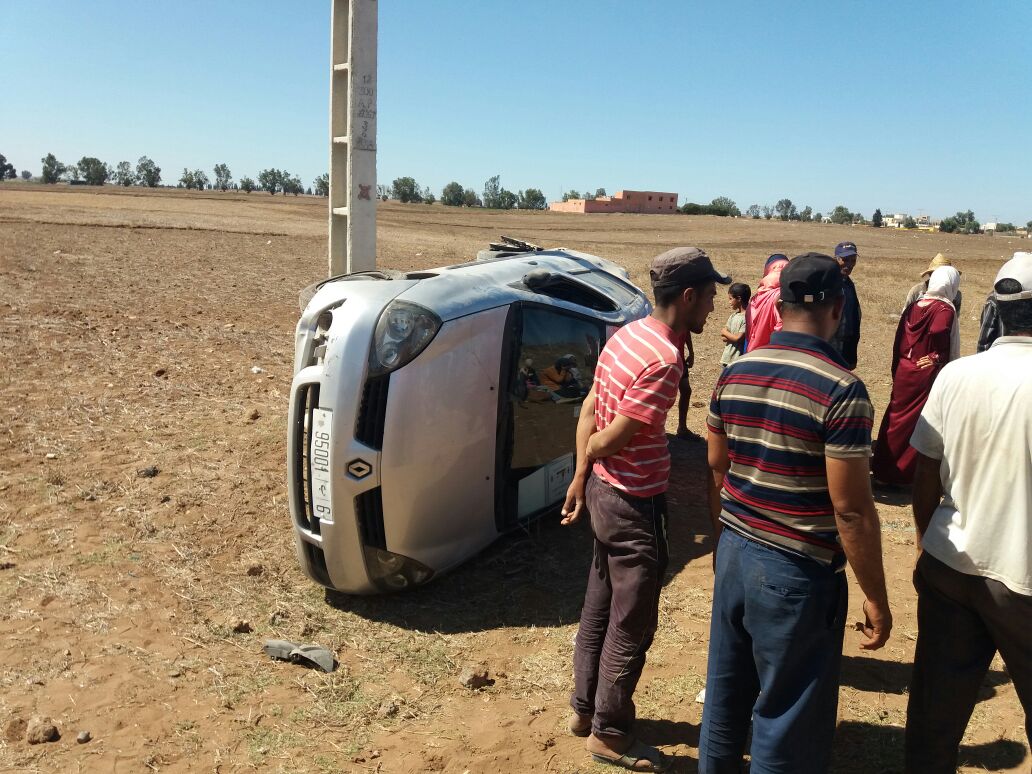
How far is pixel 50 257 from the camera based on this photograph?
18.3m

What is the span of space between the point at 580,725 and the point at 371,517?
5.04ft

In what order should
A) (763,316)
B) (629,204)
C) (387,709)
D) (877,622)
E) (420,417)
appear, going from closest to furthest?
(877,622), (387,709), (420,417), (763,316), (629,204)

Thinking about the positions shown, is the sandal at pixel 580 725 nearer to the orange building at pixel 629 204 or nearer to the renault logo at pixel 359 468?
the renault logo at pixel 359 468

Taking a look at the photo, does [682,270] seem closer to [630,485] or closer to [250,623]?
[630,485]

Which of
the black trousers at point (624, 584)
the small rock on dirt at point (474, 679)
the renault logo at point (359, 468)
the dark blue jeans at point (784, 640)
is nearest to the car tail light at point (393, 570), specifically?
the renault logo at point (359, 468)

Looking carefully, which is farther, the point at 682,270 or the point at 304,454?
the point at 304,454

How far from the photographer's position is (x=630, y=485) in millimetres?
3256

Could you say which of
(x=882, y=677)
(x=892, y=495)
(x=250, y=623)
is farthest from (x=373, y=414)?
(x=892, y=495)

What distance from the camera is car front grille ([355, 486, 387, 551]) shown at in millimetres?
4316

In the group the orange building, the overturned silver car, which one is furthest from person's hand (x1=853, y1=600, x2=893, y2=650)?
the orange building

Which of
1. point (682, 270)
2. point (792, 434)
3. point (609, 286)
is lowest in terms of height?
point (792, 434)

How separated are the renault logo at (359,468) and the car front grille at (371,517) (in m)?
0.11

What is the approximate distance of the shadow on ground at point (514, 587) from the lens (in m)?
4.59

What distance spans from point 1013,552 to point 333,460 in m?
3.00
